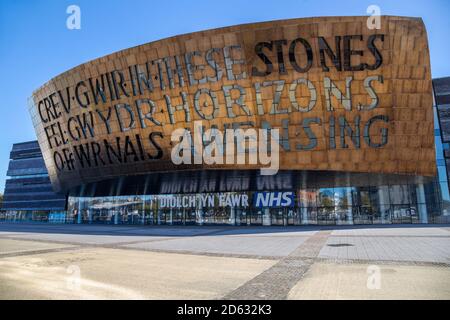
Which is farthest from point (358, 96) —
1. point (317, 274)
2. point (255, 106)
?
point (317, 274)

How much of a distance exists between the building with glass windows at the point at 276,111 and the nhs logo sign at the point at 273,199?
3.72 m

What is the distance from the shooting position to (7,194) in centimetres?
8344

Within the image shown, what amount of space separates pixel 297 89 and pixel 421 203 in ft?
71.2

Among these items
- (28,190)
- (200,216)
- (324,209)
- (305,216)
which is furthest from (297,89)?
(28,190)

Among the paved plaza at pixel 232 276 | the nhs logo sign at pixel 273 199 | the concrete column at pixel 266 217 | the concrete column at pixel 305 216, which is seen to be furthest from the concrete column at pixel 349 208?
the paved plaza at pixel 232 276

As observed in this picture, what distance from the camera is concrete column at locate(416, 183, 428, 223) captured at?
36.4m

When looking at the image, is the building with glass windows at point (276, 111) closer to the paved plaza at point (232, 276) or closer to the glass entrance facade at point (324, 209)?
the glass entrance facade at point (324, 209)

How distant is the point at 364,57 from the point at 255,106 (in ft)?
32.5

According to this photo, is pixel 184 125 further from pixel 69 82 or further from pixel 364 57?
pixel 364 57

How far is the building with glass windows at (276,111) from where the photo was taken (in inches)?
1054

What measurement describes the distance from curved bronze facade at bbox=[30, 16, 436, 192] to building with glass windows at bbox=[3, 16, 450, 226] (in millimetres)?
91

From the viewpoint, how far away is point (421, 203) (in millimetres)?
36656
